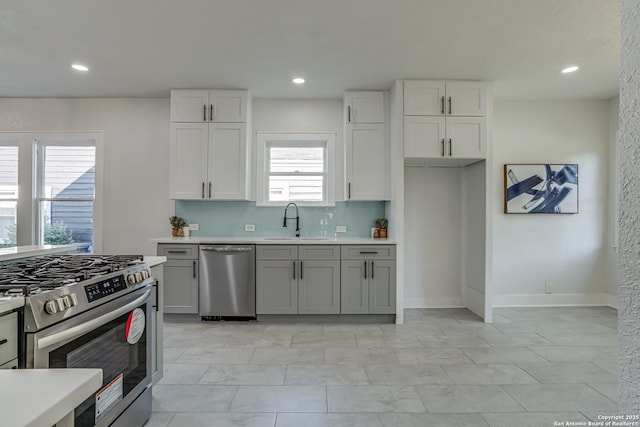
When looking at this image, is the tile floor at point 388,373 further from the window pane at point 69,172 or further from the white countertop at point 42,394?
the window pane at point 69,172

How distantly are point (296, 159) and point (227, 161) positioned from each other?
2.99ft

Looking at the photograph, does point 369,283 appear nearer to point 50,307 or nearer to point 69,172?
point 50,307

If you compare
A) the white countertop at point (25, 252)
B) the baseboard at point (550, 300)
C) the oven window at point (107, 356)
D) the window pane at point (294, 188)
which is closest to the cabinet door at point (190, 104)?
the window pane at point (294, 188)

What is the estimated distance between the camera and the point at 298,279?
395 centimetres

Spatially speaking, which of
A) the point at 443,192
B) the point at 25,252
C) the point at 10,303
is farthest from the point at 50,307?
the point at 443,192

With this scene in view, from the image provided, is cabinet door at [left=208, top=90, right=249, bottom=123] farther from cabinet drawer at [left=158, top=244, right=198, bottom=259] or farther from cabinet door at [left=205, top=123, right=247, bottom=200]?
cabinet drawer at [left=158, top=244, right=198, bottom=259]

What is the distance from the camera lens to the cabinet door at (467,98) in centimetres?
395

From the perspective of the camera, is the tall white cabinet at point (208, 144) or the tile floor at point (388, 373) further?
the tall white cabinet at point (208, 144)

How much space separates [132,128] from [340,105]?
271cm

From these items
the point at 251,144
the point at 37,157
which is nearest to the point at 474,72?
the point at 251,144

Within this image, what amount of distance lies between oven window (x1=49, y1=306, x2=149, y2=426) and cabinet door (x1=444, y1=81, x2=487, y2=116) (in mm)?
3624

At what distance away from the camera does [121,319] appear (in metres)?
1.78

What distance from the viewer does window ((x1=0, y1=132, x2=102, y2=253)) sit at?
450 centimetres

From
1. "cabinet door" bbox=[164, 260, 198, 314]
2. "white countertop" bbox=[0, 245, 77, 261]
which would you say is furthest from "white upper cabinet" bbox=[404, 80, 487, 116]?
"white countertop" bbox=[0, 245, 77, 261]
